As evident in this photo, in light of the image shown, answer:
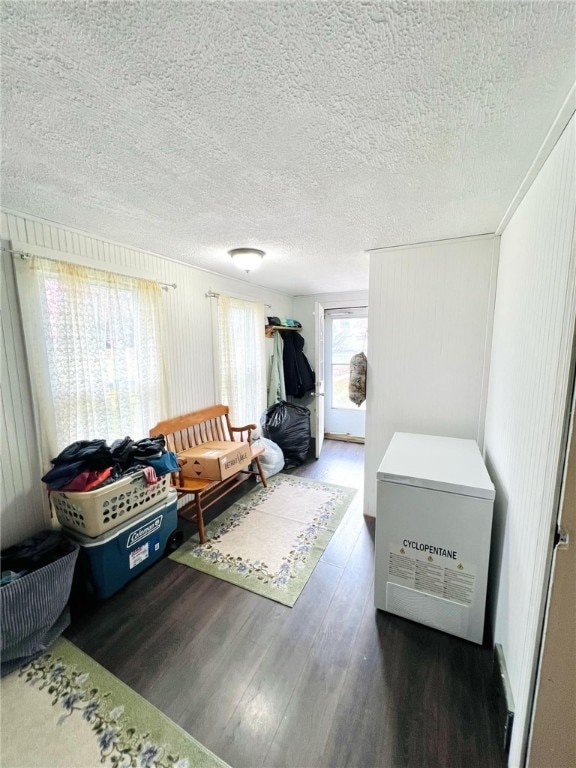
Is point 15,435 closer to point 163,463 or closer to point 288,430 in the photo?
point 163,463

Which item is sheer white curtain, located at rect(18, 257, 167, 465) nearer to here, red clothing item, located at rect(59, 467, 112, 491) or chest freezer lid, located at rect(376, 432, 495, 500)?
red clothing item, located at rect(59, 467, 112, 491)

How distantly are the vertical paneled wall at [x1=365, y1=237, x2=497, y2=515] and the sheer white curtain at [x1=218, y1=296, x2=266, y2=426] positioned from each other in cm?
156

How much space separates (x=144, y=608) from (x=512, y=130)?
2820mm

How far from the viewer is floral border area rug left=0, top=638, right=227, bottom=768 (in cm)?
109

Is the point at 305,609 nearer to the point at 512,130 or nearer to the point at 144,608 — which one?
the point at 144,608

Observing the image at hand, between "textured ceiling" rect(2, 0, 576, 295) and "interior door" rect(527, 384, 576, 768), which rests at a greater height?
"textured ceiling" rect(2, 0, 576, 295)

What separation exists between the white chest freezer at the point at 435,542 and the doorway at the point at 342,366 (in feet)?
9.67

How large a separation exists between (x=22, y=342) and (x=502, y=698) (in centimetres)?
287

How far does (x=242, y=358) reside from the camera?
3.54m

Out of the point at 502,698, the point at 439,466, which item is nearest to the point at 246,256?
the point at 439,466

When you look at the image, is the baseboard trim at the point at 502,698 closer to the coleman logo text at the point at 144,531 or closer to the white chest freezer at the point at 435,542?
the white chest freezer at the point at 435,542

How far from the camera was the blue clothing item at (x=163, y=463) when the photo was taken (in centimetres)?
200

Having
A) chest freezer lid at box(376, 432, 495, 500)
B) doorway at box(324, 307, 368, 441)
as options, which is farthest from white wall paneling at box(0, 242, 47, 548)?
doorway at box(324, 307, 368, 441)

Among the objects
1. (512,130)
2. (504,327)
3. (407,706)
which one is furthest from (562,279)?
(407,706)
